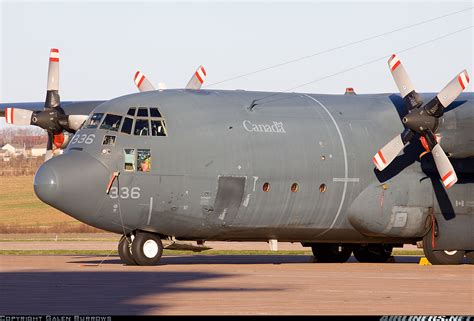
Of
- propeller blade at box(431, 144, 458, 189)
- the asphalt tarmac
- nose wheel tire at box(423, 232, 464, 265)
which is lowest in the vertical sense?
the asphalt tarmac

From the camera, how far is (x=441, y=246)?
2717cm

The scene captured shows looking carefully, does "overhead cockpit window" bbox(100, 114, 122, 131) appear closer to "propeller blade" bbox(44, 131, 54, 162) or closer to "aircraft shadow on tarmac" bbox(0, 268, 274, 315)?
"aircraft shadow on tarmac" bbox(0, 268, 274, 315)

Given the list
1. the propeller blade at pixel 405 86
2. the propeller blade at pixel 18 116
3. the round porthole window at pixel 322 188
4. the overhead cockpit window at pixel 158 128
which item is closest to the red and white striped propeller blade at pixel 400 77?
the propeller blade at pixel 405 86

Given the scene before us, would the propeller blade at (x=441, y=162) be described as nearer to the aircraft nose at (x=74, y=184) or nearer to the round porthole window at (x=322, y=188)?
the round porthole window at (x=322, y=188)

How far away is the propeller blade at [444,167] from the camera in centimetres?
2573

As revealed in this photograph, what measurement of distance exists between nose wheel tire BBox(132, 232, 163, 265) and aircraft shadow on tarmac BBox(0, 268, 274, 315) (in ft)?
6.36

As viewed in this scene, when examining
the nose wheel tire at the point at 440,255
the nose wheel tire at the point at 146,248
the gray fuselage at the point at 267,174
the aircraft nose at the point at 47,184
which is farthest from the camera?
the nose wheel tire at the point at 440,255

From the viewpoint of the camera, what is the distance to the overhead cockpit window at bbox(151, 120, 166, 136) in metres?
24.3

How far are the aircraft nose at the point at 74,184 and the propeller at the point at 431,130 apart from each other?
7.27 meters

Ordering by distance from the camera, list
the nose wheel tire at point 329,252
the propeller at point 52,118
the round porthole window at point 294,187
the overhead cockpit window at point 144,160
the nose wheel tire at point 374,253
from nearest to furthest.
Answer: the overhead cockpit window at point 144,160 → the round porthole window at point 294,187 → the propeller at point 52,118 → the nose wheel tire at point 329,252 → the nose wheel tire at point 374,253

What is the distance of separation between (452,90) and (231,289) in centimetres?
1020

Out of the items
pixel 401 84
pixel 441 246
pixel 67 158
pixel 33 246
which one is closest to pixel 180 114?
pixel 67 158

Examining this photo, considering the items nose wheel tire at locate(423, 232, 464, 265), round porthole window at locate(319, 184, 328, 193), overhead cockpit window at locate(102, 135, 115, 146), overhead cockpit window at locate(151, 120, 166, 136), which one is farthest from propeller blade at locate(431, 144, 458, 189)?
overhead cockpit window at locate(102, 135, 115, 146)

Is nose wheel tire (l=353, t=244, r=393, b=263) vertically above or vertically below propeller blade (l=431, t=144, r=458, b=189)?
below
